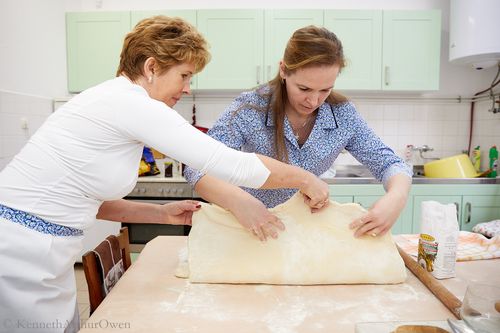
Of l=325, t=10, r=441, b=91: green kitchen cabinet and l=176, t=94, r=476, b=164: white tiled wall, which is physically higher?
l=325, t=10, r=441, b=91: green kitchen cabinet

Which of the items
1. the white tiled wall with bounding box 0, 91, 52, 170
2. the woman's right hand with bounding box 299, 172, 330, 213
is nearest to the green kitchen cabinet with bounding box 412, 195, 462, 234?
the woman's right hand with bounding box 299, 172, 330, 213

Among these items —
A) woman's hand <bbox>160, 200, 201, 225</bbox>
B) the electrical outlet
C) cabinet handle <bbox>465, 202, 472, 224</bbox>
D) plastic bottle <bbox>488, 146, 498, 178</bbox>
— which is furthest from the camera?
plastic bottle <bbox>488, 146, 498, 178</bbox>

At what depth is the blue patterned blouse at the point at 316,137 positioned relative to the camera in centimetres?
136

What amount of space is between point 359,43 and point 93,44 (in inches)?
81.6

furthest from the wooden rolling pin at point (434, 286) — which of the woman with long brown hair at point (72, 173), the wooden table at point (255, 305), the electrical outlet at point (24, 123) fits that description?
the electrical outlet at point (24, 123)

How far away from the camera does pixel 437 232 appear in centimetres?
112

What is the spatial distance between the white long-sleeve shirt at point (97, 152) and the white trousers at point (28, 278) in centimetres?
6

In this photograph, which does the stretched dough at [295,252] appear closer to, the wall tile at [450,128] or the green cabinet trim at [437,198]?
the green cabinet trim at [437,198]

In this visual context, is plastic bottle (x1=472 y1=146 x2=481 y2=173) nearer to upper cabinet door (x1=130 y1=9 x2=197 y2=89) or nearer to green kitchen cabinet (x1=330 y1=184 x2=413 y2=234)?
green kitchen cabinet (x1=330 y1=184 x2=413 y2=234)

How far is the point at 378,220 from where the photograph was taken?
1.18 meters

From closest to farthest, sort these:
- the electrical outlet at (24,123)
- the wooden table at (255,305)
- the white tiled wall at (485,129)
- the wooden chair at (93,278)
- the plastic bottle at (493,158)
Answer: the wooden table at (255,305)
the wooden chair at (93,278)
the electrical outlet at (24,123)
the plastic bottle at (493,158)
the white tiled wall at (485,129)

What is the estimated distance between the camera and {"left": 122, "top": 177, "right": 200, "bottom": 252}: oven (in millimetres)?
2838

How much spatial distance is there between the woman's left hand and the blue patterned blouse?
17cm

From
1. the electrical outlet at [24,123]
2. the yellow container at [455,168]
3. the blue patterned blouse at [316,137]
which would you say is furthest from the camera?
the yellow container at [455,168]
